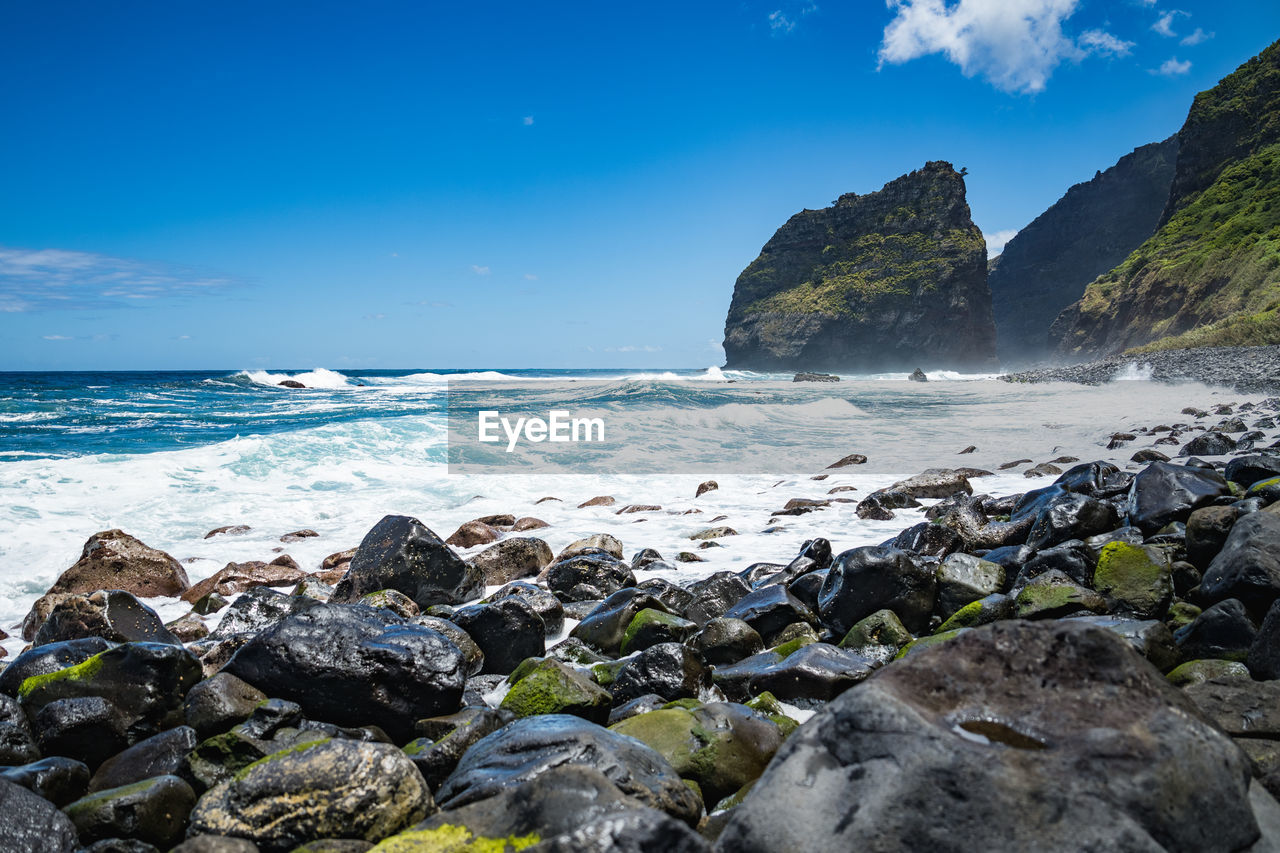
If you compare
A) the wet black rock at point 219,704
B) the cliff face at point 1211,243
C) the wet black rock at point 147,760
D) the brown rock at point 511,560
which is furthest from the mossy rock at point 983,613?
the cliff face at point 1211,243

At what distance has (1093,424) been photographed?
14.9 m

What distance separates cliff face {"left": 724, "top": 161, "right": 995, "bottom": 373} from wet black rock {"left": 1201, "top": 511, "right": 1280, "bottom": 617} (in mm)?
81770

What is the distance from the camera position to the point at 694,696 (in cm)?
360

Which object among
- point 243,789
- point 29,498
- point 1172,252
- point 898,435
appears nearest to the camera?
point 243,789

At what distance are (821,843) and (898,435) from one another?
15.9m

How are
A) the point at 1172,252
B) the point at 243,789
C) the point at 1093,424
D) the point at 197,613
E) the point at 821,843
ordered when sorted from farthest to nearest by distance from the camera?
the point at 1172,252 → the point at 1093,424 → the point at 197,613 → the point at 243,789 → the point at 821,843

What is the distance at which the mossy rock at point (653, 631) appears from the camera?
4344 millimetres

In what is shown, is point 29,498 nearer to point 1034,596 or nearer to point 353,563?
point 353,563

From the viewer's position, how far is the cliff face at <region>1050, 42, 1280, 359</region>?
38.8m

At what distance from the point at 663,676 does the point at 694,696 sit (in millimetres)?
206

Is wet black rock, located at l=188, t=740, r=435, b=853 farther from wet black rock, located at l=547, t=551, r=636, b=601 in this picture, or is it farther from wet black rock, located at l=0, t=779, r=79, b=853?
wet black rock, located at l=547, t=551, r=636, b=601

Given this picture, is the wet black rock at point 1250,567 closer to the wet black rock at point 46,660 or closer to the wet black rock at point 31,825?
the wet black rock at point 31,825

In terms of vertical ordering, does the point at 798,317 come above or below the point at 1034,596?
above

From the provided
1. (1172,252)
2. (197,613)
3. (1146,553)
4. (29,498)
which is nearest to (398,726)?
(197,613)
